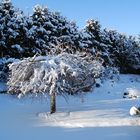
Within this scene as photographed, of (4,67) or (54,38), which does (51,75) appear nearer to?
(4,67)

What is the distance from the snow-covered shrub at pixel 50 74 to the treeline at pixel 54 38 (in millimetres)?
3088

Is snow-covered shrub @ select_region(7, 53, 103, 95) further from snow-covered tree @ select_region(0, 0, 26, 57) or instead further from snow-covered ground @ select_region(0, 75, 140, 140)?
snow-covered tree @ select_region(0, 0, 26, 57)

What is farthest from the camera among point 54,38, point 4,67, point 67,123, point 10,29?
point 54,38

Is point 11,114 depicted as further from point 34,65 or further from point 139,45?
point 139,45

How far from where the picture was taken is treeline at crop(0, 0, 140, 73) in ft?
95.3

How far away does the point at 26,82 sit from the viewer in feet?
50.5

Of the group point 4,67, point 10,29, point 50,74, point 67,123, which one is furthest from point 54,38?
point 67,123

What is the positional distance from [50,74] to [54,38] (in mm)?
19180

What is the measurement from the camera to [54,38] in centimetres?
3384

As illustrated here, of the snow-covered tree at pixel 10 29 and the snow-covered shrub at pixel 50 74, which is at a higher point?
the snow-covered tree at pixel 10 29

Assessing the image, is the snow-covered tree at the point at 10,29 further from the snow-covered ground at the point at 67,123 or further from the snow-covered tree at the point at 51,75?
the snow-covered tree at the point at 51,75

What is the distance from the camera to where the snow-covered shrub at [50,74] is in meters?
15.0

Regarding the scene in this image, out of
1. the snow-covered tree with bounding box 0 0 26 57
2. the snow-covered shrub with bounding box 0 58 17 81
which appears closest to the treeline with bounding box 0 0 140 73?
the snow-covered tree with bounding box 0 0 26 57

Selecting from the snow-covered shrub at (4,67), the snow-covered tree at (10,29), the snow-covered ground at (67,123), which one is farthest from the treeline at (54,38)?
the snow-covered ground at (67,123)
